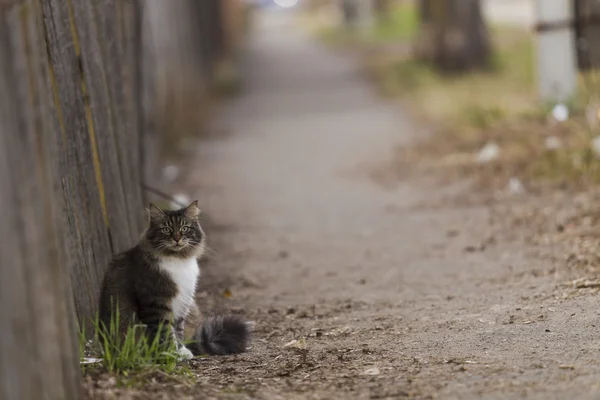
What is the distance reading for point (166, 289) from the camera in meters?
5.31

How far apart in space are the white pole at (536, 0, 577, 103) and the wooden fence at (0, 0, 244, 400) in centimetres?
487

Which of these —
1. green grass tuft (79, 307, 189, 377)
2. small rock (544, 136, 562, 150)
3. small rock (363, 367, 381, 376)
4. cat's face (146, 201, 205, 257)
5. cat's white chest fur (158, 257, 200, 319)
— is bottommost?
small rock (363, 367, 381, 376)

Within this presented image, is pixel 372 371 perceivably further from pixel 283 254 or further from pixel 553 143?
pixel 553 143

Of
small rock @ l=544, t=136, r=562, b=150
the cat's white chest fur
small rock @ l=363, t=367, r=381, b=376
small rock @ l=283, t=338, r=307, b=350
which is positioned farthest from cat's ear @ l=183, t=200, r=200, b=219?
small rock @ l=544, t=136, r=562, b=150

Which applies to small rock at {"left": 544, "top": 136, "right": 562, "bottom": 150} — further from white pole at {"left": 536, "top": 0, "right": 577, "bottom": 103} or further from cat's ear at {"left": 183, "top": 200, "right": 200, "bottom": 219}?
cat's ear at {"left": 183, "top": 200, "right": 200, "bottom": 219}

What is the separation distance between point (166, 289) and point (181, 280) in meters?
0.11

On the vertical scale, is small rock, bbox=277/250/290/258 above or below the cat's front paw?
below

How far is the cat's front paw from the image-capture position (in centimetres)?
527

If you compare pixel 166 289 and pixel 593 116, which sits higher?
pixel 593 116

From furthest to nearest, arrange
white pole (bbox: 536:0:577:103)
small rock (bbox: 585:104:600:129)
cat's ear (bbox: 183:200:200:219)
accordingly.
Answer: white pole (bbox: 536:0:577:103)
small rock (bbox: 585:104:600:129)
cat's ear (bbox: 183:200:200:219)

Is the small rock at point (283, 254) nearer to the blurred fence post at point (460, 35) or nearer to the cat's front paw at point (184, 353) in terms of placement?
the cat's front paw at point (184, 353)

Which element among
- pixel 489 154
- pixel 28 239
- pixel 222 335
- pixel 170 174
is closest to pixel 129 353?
pixel 222 335

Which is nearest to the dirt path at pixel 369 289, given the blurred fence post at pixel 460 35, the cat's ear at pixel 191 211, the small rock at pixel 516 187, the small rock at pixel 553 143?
the small rock at pixel 516 187

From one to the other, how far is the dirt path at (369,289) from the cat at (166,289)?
0.19 meters
